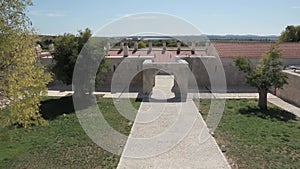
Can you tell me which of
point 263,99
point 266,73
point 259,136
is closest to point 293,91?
point 263,99

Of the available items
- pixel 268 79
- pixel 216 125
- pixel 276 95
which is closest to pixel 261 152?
pixel 216 125

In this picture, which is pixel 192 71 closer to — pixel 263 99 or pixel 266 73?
pixel 263 99

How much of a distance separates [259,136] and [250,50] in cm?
1550

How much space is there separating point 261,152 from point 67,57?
39.5ft

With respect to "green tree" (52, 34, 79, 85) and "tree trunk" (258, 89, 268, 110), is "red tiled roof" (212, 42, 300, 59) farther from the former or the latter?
"green tree" (52, 34, 79, 85)

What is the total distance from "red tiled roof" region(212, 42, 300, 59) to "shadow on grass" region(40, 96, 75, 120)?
526 inches

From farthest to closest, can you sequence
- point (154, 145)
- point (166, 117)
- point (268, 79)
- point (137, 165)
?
1. point (268, 79)
2. point (166, 117)
3. point (154, 145)
4. point (137, 165)

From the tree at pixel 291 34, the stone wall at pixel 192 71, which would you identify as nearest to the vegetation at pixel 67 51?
the stone wall at pixel 192 71

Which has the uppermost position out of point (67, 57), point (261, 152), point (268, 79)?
point (67, 57)

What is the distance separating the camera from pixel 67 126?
41.5 feet

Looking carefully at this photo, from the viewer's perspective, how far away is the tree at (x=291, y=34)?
39.4 meters

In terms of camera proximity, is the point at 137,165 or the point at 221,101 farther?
the point at 221,101

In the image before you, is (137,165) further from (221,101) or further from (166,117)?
(221,101)

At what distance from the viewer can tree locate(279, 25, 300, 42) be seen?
39397mm
